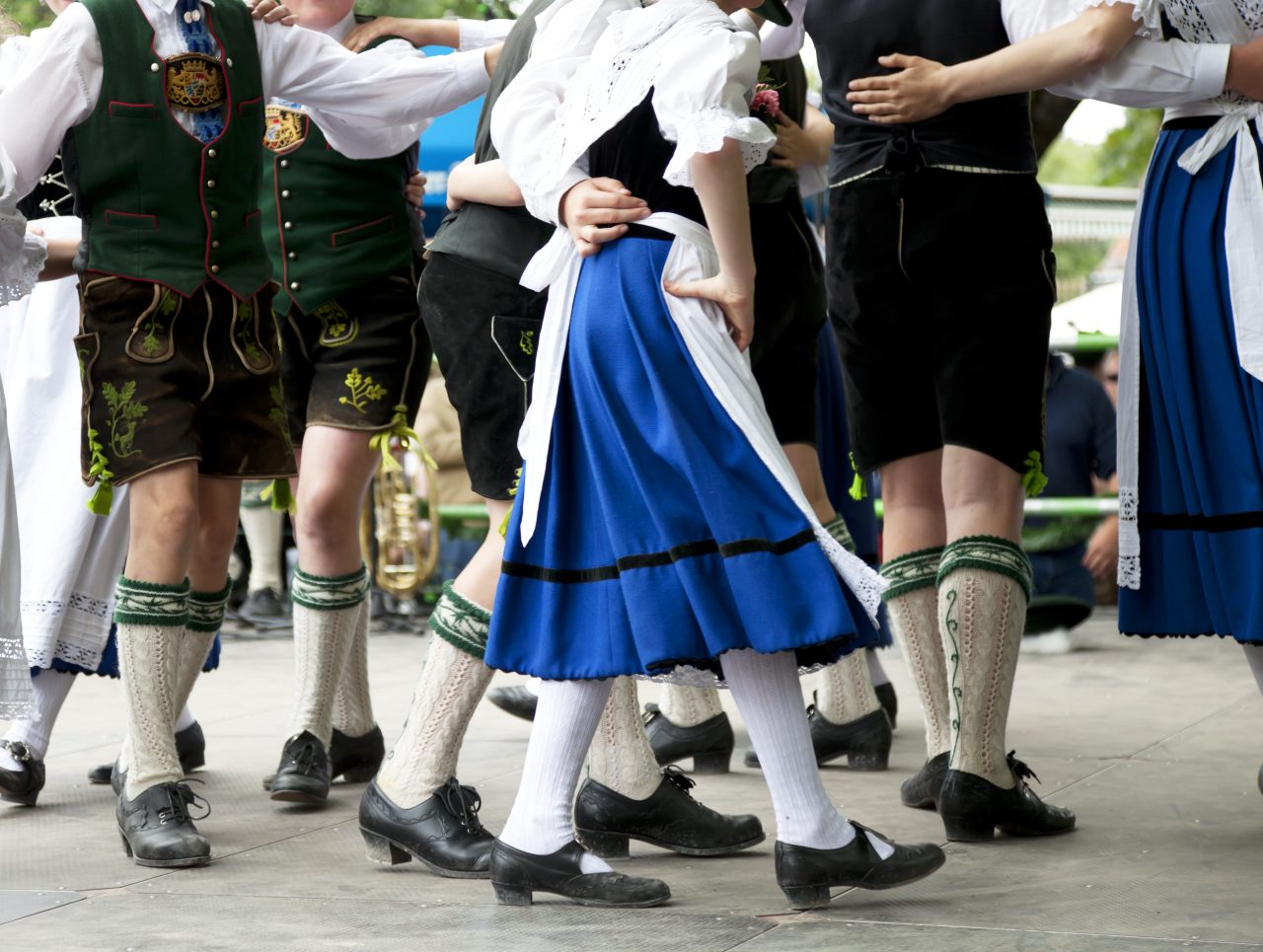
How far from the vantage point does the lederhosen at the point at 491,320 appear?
356 centimetres

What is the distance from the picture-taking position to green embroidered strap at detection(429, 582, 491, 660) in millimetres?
3336

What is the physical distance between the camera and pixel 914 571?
3.88m

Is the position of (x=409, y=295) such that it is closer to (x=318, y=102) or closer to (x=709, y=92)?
(x=318, y=102)

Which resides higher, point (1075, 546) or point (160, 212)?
point (160, 212)

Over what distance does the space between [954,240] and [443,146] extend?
20.1 ft

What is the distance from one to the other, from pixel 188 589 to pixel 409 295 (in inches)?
41.7

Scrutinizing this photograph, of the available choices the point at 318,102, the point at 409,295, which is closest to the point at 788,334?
the point at 409,295

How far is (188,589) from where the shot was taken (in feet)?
11.9

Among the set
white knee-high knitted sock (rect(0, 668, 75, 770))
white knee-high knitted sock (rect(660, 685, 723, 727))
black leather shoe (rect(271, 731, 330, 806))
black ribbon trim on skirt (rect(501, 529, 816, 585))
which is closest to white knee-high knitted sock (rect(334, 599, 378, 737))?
black leather shoe (rect(271, 731, 330, 806))

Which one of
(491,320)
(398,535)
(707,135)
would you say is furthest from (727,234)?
(398,535)

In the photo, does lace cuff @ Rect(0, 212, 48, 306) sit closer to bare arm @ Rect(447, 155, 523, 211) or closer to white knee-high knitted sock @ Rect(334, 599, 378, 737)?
bare arm @ Rect(447, 155, 523, 211)

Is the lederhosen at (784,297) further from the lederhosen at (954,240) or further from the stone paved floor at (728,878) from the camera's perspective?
the stone paved floor at (728,878)

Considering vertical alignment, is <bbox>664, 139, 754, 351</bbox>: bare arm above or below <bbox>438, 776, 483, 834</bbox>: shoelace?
above

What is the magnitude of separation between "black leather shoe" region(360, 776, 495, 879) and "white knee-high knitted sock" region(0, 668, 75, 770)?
1.16 m
